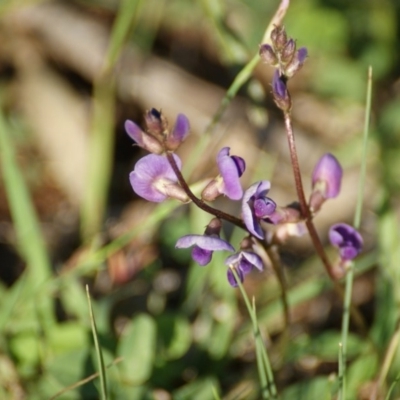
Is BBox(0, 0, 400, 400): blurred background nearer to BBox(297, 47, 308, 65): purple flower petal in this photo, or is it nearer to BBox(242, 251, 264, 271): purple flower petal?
BBox(242, 251, 264, 271): purple flower petal

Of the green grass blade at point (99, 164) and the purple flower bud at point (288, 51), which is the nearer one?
the purple flower bud at point (288, 51)

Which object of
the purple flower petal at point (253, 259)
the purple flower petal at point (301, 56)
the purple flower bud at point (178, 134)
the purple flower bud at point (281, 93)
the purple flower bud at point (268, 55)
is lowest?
the purple flower petal at point (253, 259)

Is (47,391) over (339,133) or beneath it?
beneath

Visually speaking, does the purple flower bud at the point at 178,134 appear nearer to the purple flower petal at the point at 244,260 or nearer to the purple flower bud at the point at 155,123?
the purple flower bud at the point at 155,123

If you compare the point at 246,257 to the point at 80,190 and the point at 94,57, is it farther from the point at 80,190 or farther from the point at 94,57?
the point at 94,57

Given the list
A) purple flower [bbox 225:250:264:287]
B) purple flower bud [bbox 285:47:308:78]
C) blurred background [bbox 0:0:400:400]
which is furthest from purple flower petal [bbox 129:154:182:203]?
blurred background [bbox 0:0:400:400]

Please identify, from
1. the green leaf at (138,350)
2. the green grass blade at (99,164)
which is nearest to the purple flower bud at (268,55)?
the green leaf at (138,350)

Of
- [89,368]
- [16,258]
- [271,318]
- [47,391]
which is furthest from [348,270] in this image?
[16,258]

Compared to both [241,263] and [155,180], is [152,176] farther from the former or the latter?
[241,263]
